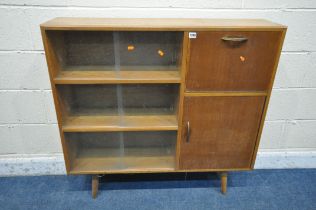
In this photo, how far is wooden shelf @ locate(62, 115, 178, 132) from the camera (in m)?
1.42

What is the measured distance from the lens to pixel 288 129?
1.89m

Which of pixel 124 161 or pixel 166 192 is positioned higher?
pixel 124 161

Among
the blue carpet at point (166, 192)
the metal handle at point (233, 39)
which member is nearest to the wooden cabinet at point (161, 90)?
the metal handle at point (233, 39)

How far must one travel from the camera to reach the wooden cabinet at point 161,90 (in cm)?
123

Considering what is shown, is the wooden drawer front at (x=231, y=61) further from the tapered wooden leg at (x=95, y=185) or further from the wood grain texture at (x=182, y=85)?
the tapered wooden leg at (x=95, y=185)

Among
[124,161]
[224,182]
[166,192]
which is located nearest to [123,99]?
[124,161]

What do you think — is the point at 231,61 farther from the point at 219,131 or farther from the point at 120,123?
the point at 120,123

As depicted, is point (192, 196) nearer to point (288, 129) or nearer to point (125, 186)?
point (125, 186)

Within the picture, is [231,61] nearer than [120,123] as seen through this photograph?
Yes

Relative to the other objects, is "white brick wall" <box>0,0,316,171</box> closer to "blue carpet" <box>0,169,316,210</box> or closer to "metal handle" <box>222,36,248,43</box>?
"blue carpet" <box>0,169,316,210</box>

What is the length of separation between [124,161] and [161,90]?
1.71 feet

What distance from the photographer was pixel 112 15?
1.49 m

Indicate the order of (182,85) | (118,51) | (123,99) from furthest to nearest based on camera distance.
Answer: (123,99), (118,51), (182,85)

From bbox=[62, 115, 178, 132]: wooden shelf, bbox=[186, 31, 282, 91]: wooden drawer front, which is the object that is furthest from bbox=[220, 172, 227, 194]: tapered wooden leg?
bbox=[186, 31, 282, 91]: wooden drawer front
